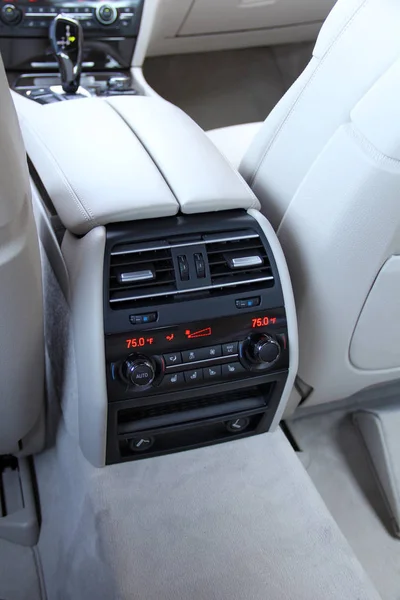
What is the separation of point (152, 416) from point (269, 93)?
1.87 m

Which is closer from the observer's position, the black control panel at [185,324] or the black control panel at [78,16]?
the black control panel at [185,324]

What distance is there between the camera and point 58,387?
1.21 meters

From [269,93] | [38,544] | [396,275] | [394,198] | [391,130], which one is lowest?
[38,544]

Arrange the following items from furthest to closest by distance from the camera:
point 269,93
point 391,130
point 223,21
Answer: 1. point 269,93
2. point 223,21
3. point 391,130

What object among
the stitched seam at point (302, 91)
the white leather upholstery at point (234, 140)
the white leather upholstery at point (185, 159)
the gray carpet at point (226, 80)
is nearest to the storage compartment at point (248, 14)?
the gray carpet at point (226, 80)

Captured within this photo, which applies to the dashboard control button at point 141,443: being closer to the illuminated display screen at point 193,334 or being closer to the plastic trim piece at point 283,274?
the illuminated display screen at point 193,334

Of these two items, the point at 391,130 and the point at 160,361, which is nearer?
the point at 391,130

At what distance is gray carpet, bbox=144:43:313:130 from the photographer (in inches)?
99.3

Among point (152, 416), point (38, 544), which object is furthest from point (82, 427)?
point (38, 544)

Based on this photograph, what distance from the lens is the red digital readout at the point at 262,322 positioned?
1070 millimetres

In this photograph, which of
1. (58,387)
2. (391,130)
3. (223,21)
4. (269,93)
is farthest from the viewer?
(269,93)

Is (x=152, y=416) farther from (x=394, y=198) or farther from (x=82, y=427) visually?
(x=394, y=198)

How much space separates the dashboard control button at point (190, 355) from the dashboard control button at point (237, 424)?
20 centimetres

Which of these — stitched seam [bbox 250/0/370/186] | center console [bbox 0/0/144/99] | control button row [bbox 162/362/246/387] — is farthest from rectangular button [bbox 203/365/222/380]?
center console [bbox 0/0/144/99]
